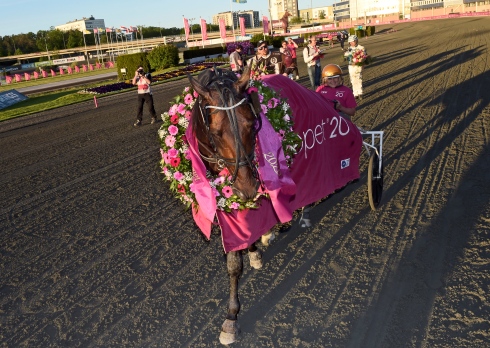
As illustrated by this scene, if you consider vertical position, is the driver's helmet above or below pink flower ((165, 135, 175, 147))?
above

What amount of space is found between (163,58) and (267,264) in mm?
33471

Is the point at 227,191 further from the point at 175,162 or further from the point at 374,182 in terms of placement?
the point at 374,182

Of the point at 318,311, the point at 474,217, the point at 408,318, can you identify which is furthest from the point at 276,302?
the point at 474,217

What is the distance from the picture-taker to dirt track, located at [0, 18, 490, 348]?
405cm

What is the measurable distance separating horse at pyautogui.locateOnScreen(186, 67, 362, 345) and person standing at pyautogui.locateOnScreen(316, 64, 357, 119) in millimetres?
923

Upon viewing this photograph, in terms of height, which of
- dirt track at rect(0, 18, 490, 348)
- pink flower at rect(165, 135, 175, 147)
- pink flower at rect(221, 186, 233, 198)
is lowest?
dirt track at rect(0, 18, 490, 348)

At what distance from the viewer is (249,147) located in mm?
3324

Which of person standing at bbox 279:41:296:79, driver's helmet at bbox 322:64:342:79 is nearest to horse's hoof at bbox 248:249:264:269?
driver's helmet at bbox 322:64:342:79

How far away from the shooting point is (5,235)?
6.70 meters

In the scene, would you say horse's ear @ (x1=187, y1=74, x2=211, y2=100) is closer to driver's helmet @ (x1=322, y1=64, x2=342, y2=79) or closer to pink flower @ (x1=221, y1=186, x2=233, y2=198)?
pink flower @ (x1=221, y1=186, x2=233, y2=198)

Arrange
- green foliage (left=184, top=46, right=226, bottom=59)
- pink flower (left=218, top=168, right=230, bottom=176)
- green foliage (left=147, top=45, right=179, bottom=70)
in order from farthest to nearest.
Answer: green foliage (left=184, top=46, right=226, bottom=59)
green foliage (left=147, top=45, right=179, bottom=70)
pink flower (left=218, top=168, right=230, bottom=176)

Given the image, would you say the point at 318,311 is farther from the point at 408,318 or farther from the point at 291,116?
the point at 291,116

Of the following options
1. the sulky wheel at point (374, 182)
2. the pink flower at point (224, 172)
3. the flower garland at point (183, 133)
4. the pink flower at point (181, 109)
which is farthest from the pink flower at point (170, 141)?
the sulky wheel at point (374, 182)

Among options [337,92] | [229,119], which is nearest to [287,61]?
[337,92]
